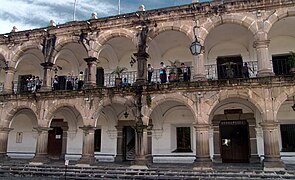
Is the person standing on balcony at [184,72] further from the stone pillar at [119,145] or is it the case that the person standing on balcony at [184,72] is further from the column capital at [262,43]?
the stone pillar at [119,145]

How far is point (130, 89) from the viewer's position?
13.4 metres

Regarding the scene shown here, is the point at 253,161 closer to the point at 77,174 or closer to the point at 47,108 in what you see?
the point at 77,174

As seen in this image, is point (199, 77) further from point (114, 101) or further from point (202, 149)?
point (114, 101)

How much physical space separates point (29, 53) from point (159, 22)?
900 cm

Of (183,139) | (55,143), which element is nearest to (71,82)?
(55,143)

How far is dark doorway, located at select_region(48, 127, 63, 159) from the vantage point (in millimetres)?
17781

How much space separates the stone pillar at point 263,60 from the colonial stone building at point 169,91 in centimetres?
4

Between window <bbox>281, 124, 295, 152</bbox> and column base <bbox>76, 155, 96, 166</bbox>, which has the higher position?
window <bbox>281, 124, 295, 152</bbox>

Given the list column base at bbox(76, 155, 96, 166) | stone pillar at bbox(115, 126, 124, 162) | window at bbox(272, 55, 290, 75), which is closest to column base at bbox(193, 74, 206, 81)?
A: window at bbox(272, 55, 290, 75)

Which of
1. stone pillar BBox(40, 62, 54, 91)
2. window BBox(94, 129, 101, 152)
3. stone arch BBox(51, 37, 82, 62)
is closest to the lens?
stone pillar BBox(40, 62, 54, 91)

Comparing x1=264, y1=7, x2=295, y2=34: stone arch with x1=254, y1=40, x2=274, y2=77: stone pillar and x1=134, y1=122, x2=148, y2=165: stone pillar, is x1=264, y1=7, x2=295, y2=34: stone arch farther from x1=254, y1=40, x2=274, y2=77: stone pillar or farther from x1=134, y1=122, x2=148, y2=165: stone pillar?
x1=134, y1=122, x2=148, y2=165: stone pillar

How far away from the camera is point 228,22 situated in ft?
43.0

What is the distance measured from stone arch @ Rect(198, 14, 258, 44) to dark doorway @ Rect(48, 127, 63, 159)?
10926mm

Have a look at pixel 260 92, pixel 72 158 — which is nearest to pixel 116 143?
pixel 72 158
